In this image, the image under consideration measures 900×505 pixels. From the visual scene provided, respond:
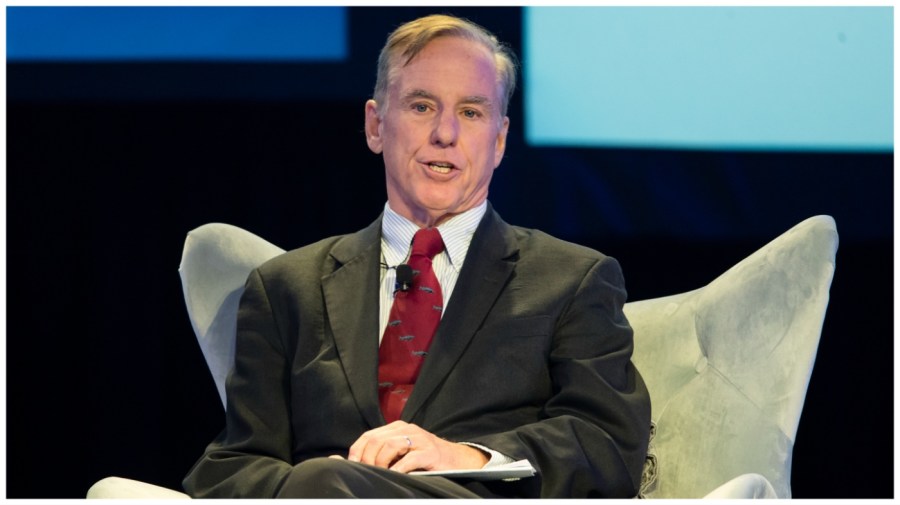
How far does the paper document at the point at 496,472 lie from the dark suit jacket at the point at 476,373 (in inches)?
2.1

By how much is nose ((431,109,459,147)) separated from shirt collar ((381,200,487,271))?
15 cm

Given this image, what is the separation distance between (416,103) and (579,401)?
648 mm

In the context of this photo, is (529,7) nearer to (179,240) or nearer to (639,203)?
(639,203)

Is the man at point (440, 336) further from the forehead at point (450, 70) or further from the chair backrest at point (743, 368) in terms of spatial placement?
the chair backrest at point (743, 368)

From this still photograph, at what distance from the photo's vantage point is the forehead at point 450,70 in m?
2.54

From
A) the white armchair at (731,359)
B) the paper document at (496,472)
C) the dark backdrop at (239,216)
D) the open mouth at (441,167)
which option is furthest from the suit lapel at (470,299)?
the dark backdrop at (239,216)

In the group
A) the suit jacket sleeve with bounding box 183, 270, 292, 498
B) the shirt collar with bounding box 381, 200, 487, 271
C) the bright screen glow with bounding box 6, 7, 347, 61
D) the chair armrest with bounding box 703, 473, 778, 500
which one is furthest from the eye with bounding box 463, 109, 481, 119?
the bright screen glow with bounding box 6, 7, 347, 61

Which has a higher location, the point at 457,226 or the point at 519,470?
the point at 457,226

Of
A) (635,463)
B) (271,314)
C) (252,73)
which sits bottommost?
(635,463)

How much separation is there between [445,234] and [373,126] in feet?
0.96

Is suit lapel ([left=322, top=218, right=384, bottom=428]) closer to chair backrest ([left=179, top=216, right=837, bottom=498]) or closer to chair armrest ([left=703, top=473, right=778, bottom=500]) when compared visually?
chair backrest ([left=179, top=216, right=837, bottom=498])

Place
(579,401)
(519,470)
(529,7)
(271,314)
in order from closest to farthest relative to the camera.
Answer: (519,470) < (579,401) < (271,314) < (529,7)

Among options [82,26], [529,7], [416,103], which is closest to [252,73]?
[82,26]

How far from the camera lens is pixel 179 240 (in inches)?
137
